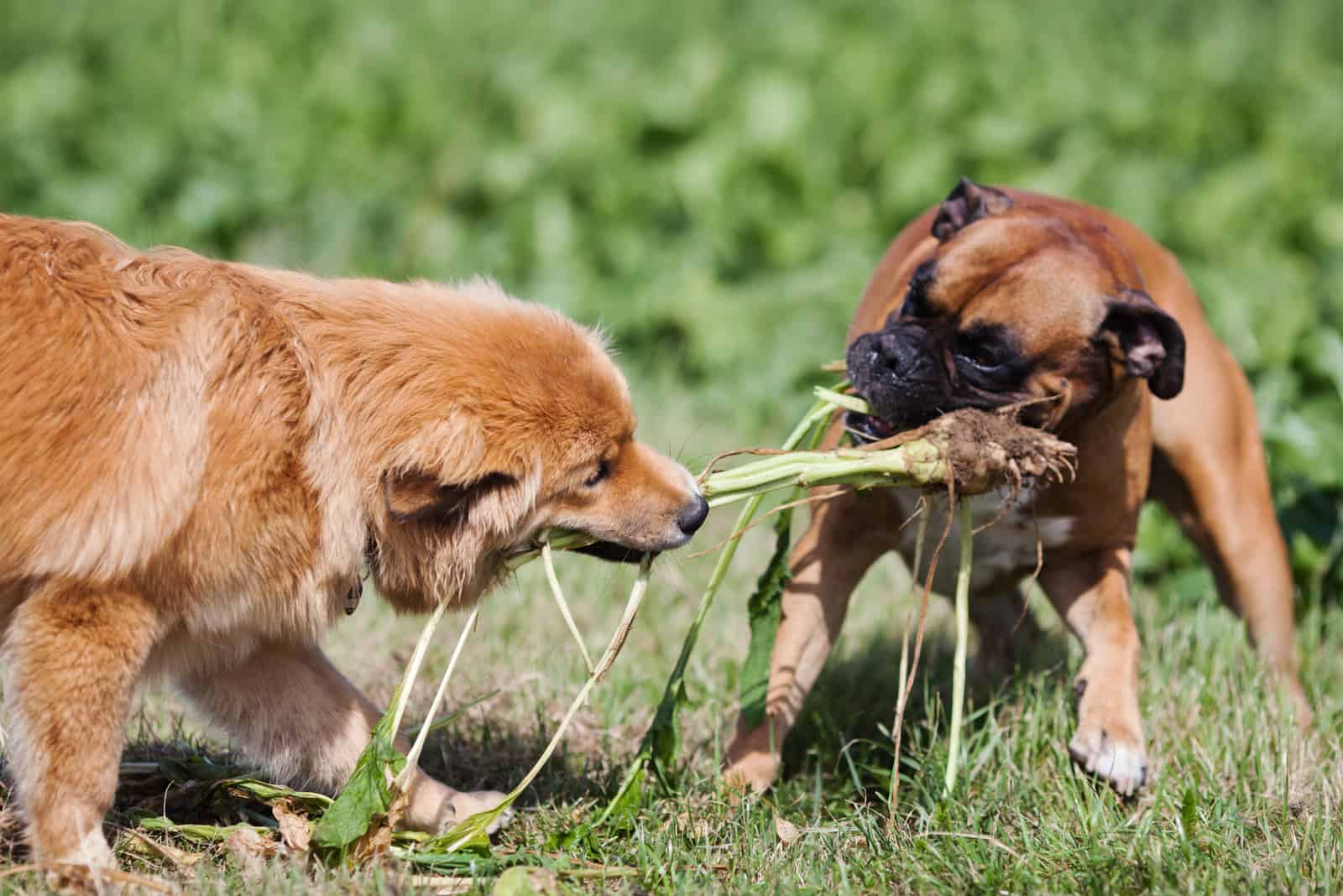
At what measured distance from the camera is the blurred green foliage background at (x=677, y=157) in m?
9.03

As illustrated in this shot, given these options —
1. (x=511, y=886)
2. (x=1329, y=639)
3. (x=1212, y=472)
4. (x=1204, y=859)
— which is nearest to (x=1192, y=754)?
(x=1204, y=859)

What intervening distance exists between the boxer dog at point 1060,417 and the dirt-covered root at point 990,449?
20 cm

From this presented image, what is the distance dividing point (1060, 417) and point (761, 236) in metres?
5.15

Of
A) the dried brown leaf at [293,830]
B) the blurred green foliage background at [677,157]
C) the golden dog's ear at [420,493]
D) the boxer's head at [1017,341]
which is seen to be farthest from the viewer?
the blurred green foliage background at [677,157]

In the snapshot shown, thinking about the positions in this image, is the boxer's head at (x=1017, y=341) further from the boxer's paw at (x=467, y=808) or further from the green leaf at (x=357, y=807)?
the green leaf at (x=357, y=807)

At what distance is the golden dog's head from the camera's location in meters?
3.58

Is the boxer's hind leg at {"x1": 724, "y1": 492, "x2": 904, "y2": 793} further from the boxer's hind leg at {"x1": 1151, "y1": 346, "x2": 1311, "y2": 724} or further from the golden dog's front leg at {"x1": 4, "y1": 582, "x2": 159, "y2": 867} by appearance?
the golden dog's front leg at {"x1": 4, "y1": 582, "x2": 159, "y2": 867}

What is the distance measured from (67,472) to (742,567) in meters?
3.64

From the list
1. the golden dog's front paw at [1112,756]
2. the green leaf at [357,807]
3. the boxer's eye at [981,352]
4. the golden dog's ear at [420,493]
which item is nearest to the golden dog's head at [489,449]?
the golden dog's ear at [420,493]

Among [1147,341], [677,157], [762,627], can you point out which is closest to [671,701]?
[762,627]

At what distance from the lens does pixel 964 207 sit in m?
5.11

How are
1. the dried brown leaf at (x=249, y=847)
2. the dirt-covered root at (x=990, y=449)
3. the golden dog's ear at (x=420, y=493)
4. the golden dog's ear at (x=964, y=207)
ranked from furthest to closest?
1. the golden dog's ear at (x=964, y=207)
2. the dirt-covered root at (x=990, y=449)
3. the dried brown leaf at (x=249, y=847)
4. the golden dog's ear at (x=420, y=493)

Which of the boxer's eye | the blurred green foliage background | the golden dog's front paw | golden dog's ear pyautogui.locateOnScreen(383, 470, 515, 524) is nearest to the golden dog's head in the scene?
golden dog's ear pyautogui.locateOnScreen(383, 470, 515, 524)

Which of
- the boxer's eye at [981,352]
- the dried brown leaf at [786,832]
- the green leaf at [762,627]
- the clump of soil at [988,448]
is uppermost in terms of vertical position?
the boxer's eye at [981,352]
